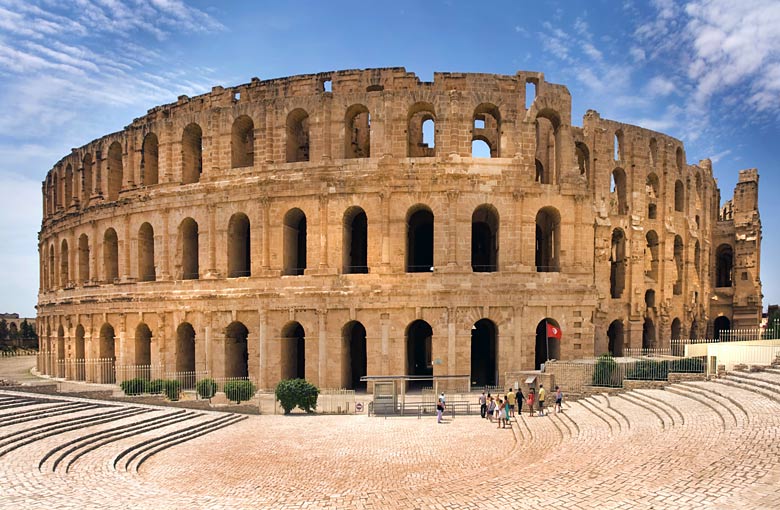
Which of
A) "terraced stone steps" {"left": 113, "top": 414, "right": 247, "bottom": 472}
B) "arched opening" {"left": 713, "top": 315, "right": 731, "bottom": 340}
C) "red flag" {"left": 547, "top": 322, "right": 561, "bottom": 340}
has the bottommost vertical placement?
"terraced stone steps" {"left": 113, "top": 414, "right": 247, "bottom": 472}

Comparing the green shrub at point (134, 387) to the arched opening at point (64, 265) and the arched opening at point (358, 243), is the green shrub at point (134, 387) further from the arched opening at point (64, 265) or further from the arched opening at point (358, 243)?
the arched opening at point (64, 265)

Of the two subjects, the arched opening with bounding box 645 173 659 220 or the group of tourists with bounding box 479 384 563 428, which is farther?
the arched opening with bounding box 645 173 659 220

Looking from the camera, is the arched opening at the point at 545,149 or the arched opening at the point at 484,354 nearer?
the arched opening at the point at 484,354

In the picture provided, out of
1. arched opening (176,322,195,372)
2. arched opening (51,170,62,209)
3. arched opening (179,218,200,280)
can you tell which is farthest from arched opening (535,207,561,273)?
arched opening (51,170,62,209)

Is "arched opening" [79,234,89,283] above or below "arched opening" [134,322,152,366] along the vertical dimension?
above

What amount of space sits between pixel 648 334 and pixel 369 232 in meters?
21.2

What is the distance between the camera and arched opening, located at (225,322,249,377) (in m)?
29.6

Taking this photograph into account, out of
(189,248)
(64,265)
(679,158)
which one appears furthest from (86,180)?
(679,158)

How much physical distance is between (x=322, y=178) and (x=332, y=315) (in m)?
7.27

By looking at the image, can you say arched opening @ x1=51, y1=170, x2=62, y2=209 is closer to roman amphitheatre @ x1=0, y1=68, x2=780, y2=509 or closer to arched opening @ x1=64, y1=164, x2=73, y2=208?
roman amphitheatre @ x1=0, y1=68, x2=780, y2=509

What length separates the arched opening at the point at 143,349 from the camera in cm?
3225

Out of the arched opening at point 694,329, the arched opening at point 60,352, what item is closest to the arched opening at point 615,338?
the arched opening at point 694,329

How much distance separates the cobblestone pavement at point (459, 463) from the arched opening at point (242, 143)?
1567 centimetres

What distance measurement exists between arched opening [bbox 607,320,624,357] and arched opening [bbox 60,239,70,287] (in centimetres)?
3854
